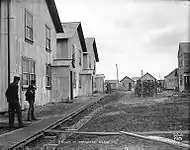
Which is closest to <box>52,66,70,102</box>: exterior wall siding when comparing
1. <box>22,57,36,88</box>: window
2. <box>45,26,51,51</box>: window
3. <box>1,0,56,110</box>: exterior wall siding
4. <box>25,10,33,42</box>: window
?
<box>1,0,56,110</box>: exterior wall siding

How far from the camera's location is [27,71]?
616 inches

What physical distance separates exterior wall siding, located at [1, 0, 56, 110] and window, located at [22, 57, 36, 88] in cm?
29

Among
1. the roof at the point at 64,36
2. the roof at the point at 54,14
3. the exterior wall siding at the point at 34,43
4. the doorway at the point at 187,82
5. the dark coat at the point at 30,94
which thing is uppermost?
the roof at the point at 54,14

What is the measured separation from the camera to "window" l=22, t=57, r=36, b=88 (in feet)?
49.1

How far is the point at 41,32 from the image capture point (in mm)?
18297

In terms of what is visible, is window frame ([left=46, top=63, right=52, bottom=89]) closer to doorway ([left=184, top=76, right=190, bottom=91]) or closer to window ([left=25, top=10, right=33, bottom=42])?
window ([left=25, top=10, right=33, bottom=42])

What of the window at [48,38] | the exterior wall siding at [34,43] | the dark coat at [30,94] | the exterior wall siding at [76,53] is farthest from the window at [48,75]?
the dark coat at [30,94]

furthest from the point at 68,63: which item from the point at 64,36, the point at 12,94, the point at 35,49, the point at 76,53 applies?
the point at 12,94

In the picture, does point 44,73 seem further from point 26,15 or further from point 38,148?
point 38,148

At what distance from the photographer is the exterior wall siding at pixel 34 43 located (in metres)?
13.8

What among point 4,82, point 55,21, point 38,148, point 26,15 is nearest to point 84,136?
point 38,148

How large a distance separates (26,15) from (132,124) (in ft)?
30.0

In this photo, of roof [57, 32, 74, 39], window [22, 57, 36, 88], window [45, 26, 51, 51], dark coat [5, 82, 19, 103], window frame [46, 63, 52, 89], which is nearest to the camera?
dark coat [5, 82, 19, 103]

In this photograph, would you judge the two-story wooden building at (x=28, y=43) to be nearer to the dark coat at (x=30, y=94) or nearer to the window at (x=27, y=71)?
the window at (x=27, y=71)
